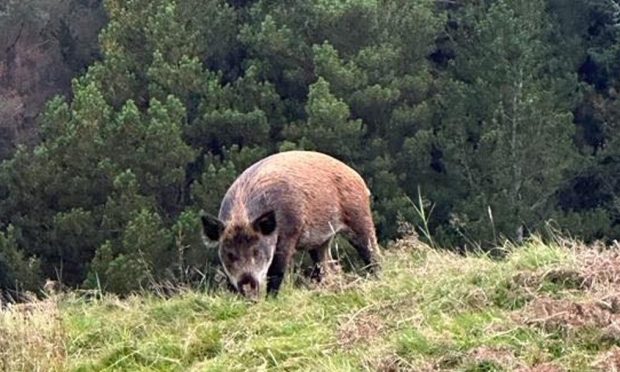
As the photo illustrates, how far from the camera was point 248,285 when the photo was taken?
A: 8.88m

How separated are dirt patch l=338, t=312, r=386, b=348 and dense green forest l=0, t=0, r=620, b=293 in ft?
70.0

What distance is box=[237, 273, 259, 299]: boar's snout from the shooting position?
8.68 metres

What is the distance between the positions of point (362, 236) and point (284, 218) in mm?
891

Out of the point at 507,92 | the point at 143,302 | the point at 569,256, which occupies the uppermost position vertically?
the point at 569,256

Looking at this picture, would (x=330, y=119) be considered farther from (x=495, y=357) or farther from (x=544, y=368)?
(x=544, y=368)

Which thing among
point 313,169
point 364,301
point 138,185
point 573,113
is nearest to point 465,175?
point 573,113

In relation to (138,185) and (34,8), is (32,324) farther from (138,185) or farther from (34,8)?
(34,8)

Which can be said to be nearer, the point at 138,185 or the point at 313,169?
the point at 313,169

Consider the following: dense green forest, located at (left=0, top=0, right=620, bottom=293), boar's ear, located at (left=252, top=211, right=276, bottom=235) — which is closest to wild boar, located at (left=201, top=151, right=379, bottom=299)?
boar's ear, located at (left=252, top=211, right=276, bottom=235)

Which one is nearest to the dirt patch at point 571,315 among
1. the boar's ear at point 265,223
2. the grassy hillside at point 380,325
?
the grassy hillside at point 380,325

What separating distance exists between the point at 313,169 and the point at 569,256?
127 inches

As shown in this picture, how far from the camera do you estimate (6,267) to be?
29.2 m

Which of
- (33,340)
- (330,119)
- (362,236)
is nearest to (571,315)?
(33,340)

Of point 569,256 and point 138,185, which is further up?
point 569,256
